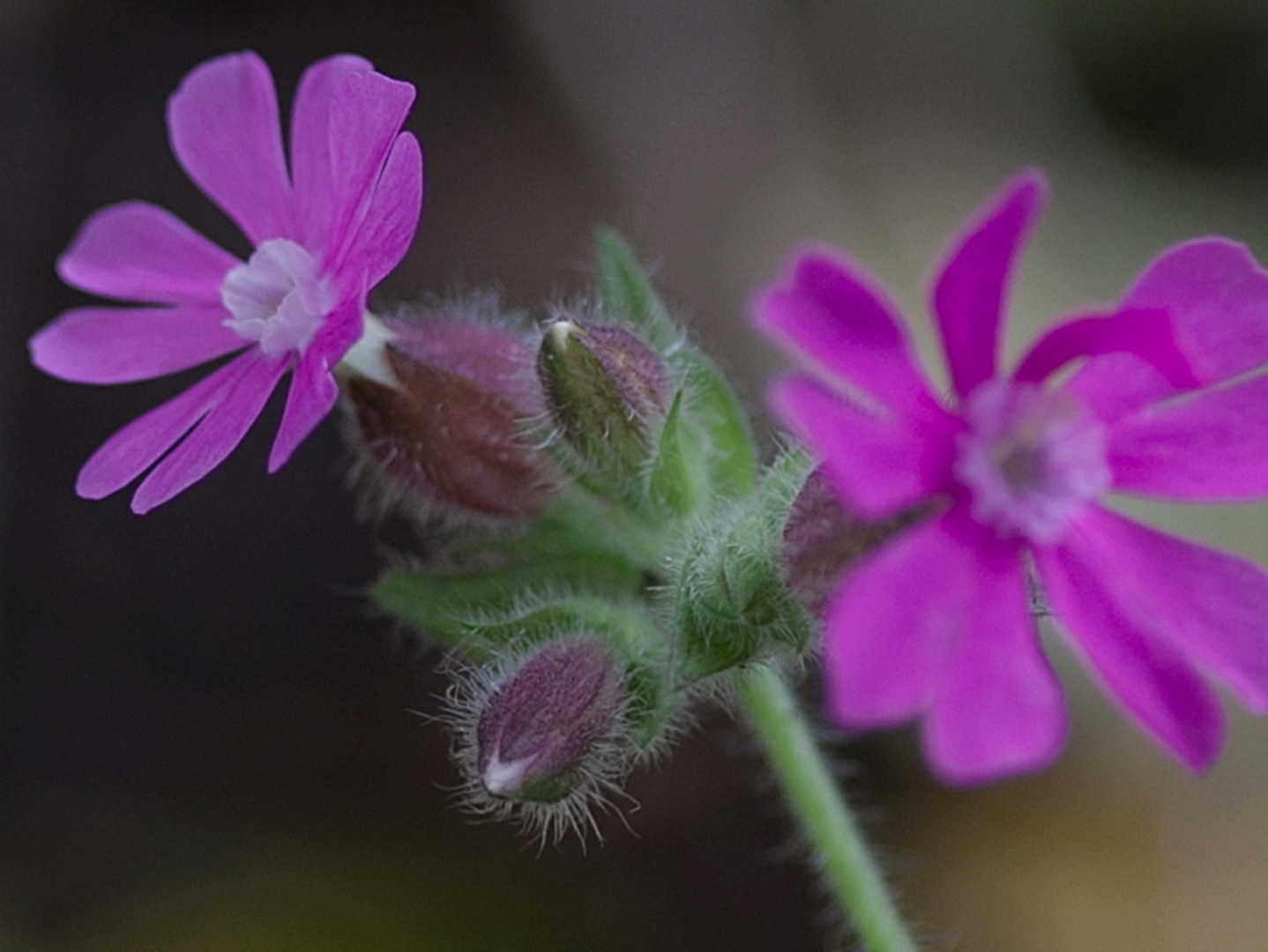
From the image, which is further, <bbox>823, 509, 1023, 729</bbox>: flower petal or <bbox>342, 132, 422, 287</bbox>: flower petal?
<bbox>342, 132, 422, 287</bbox>: flower petal

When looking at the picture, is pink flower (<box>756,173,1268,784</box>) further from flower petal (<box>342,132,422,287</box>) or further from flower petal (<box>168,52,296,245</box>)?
flower petal (<box>168,52,296,245</box>)

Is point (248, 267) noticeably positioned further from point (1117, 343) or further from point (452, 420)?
point (1117, 343)

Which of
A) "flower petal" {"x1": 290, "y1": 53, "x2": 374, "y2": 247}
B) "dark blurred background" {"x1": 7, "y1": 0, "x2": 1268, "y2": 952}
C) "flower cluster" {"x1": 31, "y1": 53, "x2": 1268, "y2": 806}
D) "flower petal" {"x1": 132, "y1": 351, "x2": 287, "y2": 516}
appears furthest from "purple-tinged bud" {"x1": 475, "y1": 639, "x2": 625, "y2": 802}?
"dark blurred background" {"x1": 7, "y1": 0, "x2": 1268, "y2": 952}

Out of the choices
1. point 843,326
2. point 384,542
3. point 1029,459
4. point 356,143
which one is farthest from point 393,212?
point 384,542

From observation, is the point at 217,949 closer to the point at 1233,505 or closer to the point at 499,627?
the point at 499,627

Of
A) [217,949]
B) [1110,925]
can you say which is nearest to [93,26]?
[217,949]

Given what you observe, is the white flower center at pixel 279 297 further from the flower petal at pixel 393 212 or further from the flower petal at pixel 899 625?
the flower petal at pixel 899 625
